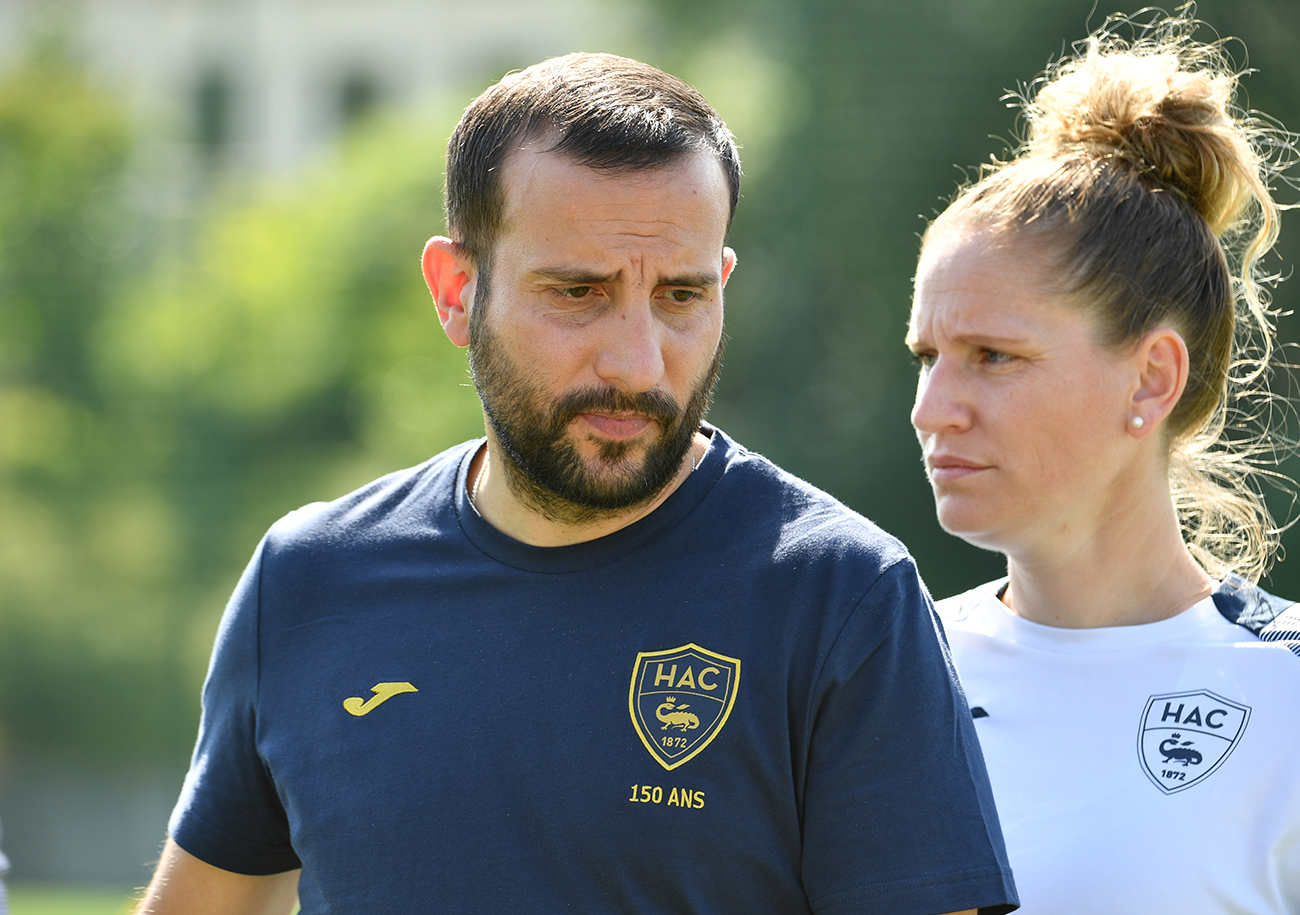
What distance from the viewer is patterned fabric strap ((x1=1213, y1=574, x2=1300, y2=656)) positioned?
2.25 metres

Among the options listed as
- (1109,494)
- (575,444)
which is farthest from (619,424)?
(1109,494)

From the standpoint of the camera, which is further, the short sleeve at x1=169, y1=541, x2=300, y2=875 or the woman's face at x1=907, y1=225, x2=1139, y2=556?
the woman's face at x1=907, y1=225, x2=1139, y2=556

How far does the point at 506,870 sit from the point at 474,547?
1.51ft

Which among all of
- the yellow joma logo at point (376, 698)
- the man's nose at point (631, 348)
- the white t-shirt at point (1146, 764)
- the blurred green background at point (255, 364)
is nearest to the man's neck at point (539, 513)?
the man's nose at point (631, 348)

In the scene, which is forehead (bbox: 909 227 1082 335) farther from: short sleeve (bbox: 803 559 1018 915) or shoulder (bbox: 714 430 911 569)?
short sleeve (bbox: 803 559 1018 915)

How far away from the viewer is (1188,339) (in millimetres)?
2441

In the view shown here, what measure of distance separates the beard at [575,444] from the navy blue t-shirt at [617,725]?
62mm

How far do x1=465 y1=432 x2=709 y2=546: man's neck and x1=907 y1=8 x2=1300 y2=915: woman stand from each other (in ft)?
2.05

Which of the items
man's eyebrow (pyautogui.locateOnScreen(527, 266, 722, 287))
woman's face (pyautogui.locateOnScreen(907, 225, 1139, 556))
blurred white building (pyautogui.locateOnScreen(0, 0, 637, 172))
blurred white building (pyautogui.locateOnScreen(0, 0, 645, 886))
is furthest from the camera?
blurred white building (pyautogui.locateOnScreen(0, 0, 637, 172))

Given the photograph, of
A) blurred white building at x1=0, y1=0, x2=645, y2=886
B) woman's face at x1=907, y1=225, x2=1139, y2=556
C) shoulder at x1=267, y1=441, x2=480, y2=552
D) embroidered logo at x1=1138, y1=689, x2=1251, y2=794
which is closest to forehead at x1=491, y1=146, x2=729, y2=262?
shoulder at x1=267, y1=441, x2=480, y2=552

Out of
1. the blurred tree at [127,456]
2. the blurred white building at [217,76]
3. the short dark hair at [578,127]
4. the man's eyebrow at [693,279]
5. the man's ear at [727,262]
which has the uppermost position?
the blurred white building at [217,76]

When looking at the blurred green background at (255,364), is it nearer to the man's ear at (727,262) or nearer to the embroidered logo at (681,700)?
the man's ear at (727,262)

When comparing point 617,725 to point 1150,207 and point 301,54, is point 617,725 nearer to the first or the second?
point 1150,207

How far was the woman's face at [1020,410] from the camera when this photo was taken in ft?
7.70
